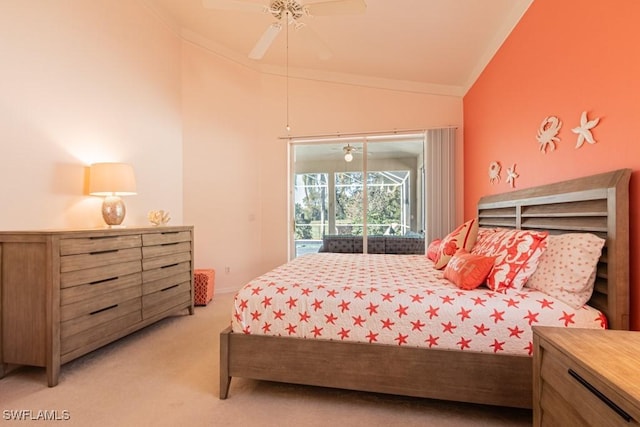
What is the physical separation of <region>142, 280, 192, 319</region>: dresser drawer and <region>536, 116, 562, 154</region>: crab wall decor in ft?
11.4

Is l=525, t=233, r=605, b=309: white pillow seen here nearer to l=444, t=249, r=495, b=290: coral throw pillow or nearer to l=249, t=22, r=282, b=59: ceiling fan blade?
l=444, t=249, r=495, b=290: coral throw pillow

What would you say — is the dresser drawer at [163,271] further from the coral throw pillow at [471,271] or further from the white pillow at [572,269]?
the white pillow at [572,269]

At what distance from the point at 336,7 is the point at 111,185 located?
234 centimetres

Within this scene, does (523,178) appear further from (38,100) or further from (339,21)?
(38,100)

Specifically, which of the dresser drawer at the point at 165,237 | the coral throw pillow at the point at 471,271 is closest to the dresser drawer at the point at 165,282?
the dresser drawer at the point at 165,237

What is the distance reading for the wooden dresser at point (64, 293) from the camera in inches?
81.4

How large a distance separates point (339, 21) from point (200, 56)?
2.09 m

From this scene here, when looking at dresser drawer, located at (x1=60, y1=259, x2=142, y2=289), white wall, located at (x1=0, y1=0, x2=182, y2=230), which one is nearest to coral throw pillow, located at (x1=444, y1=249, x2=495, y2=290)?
dresser drawer, located at (x1=60, y1=259, x2=142, y2=289)

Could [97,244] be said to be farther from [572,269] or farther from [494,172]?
[494,172]

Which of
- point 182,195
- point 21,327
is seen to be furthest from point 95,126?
point 21,327

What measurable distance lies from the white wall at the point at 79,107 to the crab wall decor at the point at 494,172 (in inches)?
144

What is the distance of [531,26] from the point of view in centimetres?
246

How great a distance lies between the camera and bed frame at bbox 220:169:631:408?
159cm

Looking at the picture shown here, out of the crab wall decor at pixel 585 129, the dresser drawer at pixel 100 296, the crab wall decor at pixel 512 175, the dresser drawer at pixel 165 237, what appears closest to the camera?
the crab wall decor at pixel 585 129
